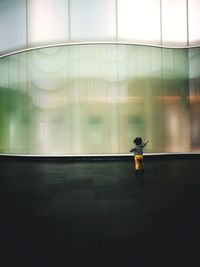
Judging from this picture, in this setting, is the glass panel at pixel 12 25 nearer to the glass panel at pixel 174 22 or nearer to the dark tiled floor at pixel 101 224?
the glass panel at pixel 174 22

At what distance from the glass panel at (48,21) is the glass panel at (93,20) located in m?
0.57

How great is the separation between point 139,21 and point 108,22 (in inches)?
77.9

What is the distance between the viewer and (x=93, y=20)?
13625 millimetres

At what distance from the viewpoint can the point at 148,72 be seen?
46.0ft

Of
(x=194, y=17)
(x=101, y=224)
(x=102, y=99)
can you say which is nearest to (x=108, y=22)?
(x=102, y=99)

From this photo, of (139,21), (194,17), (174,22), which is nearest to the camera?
(139,21)

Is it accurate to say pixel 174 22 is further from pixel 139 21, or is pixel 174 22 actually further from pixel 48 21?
pixel 48 21

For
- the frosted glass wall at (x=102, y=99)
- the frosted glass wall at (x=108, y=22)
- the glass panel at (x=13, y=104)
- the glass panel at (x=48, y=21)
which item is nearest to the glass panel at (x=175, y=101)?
the frosted glass wall at (x=102, y=99)

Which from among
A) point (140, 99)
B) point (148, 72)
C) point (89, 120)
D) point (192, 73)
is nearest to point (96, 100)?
point (89, 120)

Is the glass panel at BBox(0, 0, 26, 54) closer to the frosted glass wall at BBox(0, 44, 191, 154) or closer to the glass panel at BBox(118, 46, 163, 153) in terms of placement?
the frosted glass wall at BBox(0, 44, 191, 154)

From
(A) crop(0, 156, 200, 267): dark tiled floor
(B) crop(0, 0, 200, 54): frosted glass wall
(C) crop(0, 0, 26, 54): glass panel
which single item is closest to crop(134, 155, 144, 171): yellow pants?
(A) crop(0, 156, 200, 267): dark tiled floor

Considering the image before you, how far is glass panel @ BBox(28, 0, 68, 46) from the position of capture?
543 inches

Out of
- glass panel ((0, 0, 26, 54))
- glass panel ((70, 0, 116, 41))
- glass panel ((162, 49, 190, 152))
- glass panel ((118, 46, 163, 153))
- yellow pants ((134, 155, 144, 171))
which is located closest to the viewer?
yellow pants ((134, 155, 144, 171))

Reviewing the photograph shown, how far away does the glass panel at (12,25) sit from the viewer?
1442cm
